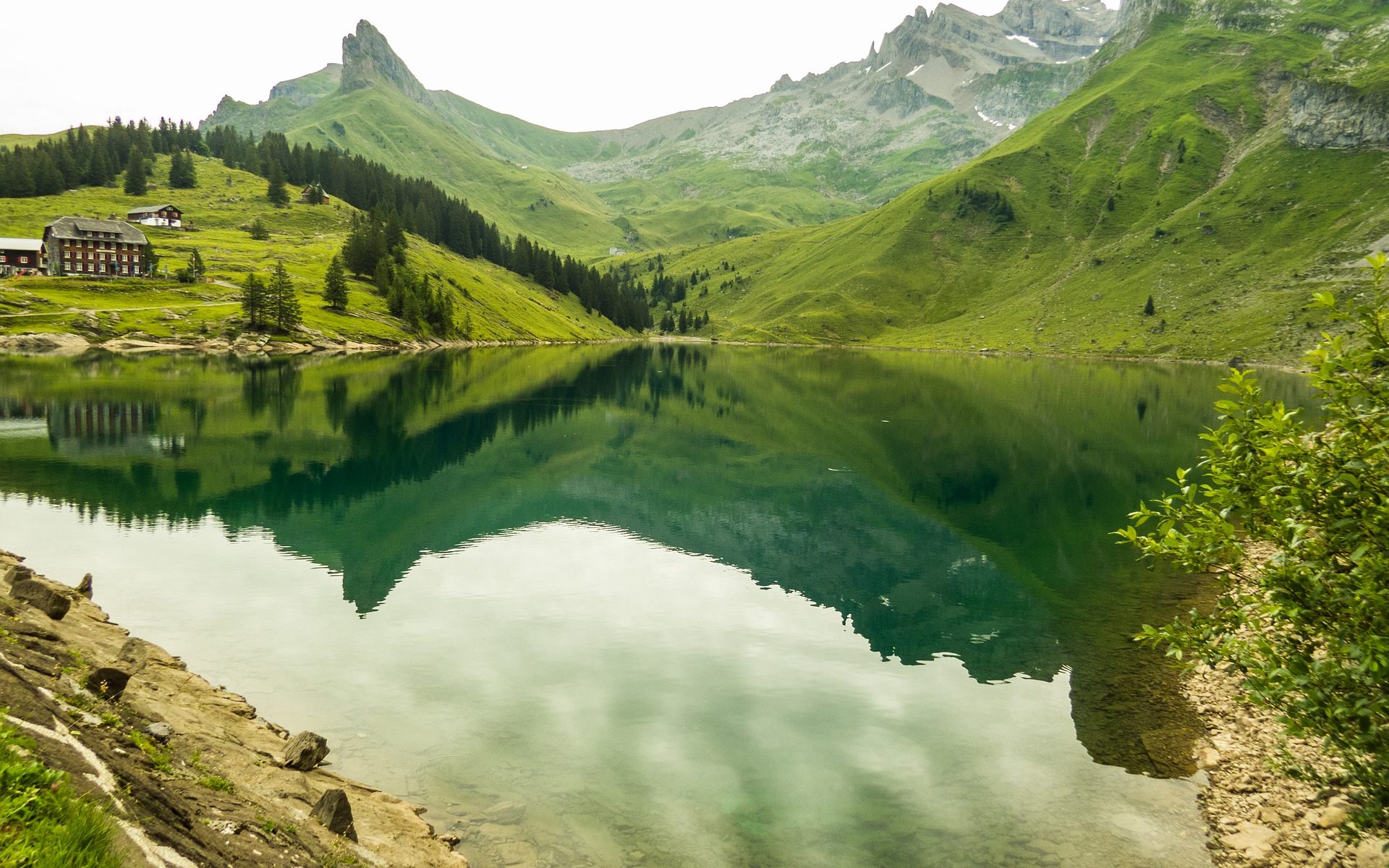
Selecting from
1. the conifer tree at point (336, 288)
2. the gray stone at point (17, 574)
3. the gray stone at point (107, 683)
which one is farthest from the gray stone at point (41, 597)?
the conifer tree at point (336, 288)

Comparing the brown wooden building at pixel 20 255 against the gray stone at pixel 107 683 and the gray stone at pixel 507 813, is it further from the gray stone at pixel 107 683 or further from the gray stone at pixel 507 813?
the gray stone at pixel 507 813

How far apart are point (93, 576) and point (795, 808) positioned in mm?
35595

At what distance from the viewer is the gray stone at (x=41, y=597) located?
2461cm

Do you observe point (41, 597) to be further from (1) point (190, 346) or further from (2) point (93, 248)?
(2) point (93, 248)

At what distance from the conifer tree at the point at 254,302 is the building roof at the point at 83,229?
176 feet

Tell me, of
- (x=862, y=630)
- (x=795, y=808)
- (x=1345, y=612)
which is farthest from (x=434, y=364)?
(x=1345, y=612)

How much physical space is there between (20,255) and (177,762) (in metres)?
230

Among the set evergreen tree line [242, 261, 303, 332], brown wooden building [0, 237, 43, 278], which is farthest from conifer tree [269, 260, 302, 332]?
brown wooden building [0, 237, 43, 278]

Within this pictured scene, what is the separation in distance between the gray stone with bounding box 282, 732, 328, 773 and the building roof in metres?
220

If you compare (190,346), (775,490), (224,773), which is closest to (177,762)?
(224,773)

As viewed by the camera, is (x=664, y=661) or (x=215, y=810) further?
(x=664, y=661)

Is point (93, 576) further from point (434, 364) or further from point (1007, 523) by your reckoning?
point (434, 364)

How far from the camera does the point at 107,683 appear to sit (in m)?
17.8

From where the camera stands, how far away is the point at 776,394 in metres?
135
